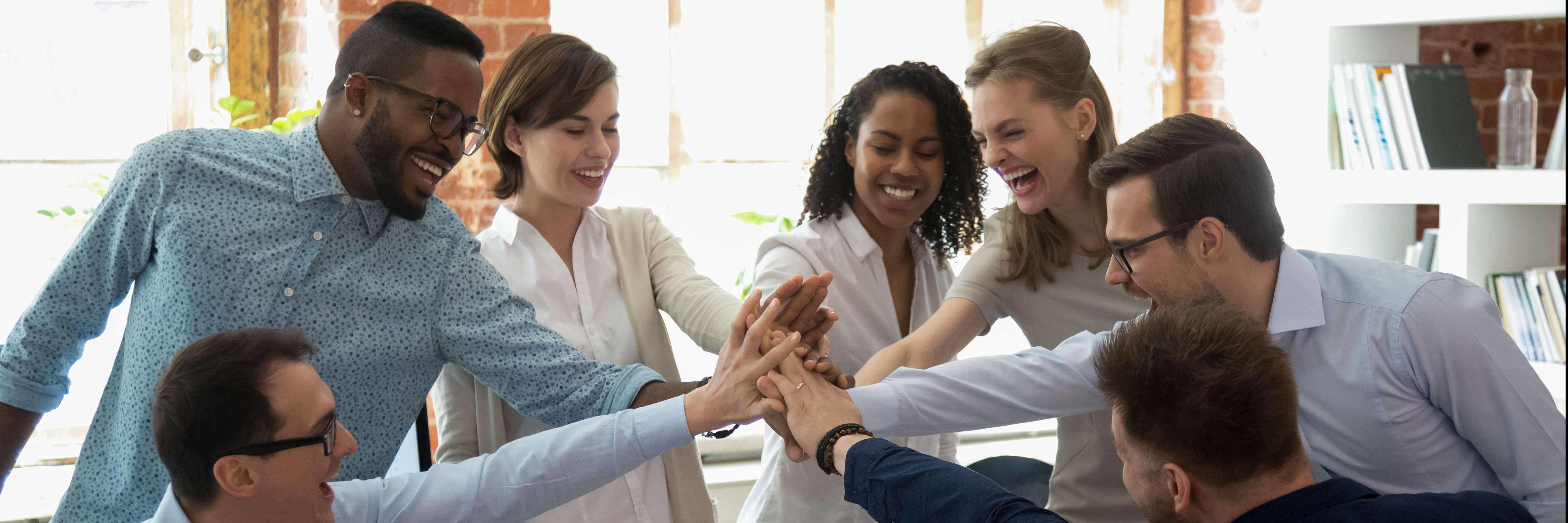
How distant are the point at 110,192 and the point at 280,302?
29 centimetres

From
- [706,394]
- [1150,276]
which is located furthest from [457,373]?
[1150,276]

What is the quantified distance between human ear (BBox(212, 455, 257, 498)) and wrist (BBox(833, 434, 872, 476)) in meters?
0.80

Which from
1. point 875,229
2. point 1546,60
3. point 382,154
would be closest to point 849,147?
point 875,229

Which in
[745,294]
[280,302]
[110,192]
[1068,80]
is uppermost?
[1068,80]

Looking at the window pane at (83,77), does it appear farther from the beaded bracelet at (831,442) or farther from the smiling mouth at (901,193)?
the beaded bracelet at (831,442)

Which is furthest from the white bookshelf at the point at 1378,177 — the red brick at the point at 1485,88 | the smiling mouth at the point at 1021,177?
the smiling mouth at the point at 1021,177

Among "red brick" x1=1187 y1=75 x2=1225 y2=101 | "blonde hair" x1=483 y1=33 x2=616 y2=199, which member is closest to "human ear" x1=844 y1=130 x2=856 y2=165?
"blonde hair" x1=483 y1=33 x2=616 y2=199

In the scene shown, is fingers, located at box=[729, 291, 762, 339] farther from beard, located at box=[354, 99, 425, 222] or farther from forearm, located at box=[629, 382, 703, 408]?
beard, located at box=[354, 99, 425, 222]

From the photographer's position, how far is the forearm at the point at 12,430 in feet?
5.06

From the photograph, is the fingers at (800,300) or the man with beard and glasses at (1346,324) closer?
the man with beard and glasses at (1346,324)

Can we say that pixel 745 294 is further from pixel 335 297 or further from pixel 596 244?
pixel 335 297

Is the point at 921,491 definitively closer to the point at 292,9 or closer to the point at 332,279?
the point at 332,279

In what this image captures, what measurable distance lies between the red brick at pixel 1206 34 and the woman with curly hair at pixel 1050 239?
2.48 metres

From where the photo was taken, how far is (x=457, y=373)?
75.3 inches
